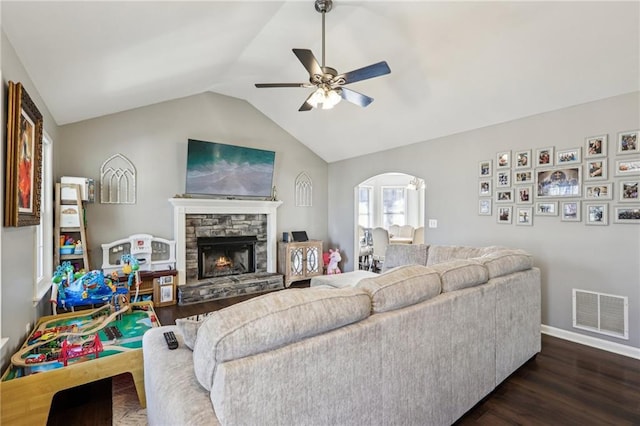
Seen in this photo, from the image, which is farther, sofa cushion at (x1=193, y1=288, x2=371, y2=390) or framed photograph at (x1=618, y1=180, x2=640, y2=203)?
framed photograph at (x1=618, y1=180, x2=640, y2=203)

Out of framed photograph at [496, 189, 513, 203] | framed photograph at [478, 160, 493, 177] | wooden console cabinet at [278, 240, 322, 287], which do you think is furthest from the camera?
wooden console cabinet at [278, 240, 322, 287]

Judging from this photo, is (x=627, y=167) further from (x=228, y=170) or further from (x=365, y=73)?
(x=228, y=170)

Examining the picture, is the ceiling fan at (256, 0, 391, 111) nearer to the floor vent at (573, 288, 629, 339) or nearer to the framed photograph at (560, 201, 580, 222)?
the framed photograph at (560, 201, 580, 222)

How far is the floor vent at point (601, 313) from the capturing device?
9.77 ft

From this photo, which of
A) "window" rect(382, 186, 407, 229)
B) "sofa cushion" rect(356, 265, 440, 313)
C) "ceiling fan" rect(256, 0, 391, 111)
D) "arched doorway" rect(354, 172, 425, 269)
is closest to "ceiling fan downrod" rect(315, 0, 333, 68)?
"ceiling fan" rect(256, 0, 391, 111)

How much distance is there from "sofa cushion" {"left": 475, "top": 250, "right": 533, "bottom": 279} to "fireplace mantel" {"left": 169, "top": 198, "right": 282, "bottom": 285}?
3.88 metres

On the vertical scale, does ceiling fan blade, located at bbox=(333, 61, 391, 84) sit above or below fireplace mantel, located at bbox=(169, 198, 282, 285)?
above

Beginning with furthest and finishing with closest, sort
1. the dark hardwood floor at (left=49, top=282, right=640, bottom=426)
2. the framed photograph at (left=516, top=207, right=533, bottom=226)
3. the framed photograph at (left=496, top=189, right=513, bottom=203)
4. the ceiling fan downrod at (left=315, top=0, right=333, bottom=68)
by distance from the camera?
the framed photograph at (left=496, top=189, right=513, bottom=203)
the framed photograph at (left=516, top=207, right=533, bottom=226)
the ceiling fan downrod at (left=315, top=0, right=333, bottom=68)
the dark hardwood floor at (left=49, top=282, right=640, bottom=426)

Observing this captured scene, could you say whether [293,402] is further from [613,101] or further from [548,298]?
[613,101]

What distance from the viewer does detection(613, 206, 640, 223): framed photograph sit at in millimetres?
2900

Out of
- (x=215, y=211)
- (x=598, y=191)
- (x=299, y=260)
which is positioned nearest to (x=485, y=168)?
(x=598, y=191)

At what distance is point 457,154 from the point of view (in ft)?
14.4

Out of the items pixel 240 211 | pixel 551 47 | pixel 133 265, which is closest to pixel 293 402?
pixel 133 265

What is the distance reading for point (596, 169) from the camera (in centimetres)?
313
